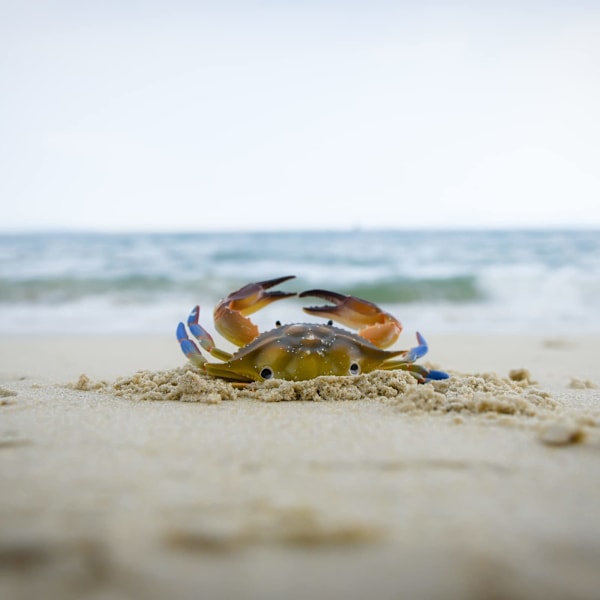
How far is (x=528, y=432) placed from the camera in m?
2.09

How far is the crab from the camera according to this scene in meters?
2.96

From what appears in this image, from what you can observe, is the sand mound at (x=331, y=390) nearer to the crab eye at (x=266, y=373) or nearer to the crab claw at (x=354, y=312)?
the crab eye at (x=266, y=373)

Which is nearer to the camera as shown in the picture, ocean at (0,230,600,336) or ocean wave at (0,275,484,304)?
ocean at (0,230,600,336)

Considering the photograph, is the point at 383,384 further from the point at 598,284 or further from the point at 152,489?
the point at 598,284

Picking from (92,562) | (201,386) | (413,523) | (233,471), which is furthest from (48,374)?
(413,523)

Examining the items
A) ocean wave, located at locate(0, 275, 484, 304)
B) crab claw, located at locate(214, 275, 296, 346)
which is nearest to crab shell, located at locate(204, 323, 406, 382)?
crab claw, located at locate(214, 275, 296, 346)

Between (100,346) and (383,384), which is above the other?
(383,384)

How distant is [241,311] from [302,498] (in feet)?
6.39

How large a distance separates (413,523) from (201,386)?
1.69 metres

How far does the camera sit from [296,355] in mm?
2938

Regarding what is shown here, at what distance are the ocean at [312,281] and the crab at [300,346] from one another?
4.66 metres

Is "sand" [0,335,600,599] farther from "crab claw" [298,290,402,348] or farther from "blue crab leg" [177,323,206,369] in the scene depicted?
"crab claw" [298,290,402,348]

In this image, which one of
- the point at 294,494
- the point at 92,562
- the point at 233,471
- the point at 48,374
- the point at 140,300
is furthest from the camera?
the point at 140,300

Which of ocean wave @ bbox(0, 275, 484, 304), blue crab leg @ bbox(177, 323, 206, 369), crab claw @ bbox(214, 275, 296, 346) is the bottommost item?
ocean wave @ bbox(0, 275, 484, 304)
